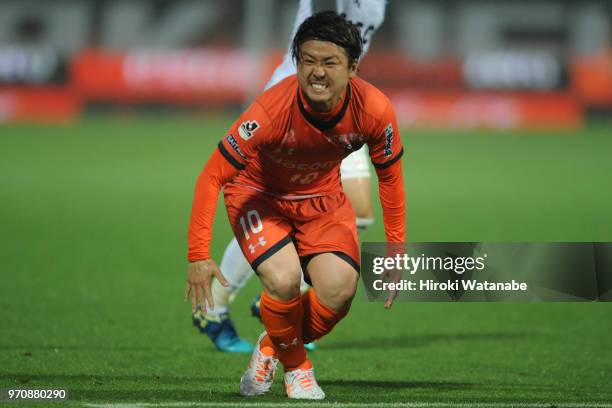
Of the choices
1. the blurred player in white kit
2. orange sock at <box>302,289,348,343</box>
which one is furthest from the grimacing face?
the blurred player in white kit

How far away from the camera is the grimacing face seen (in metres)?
5.11

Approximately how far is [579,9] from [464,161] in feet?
57.4

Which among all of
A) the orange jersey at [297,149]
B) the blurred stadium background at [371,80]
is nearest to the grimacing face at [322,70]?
the orange jersey at [297,149]

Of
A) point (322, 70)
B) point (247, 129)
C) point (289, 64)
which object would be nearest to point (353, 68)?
point (322, 70)

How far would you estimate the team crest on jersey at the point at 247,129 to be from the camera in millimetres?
5145

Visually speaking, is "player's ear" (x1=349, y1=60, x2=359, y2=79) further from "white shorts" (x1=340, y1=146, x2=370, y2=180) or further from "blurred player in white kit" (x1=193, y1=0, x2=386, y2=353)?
"white shorts" (x1=340, y1=146, x2=370, y2=180)

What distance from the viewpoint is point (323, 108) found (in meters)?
5.22

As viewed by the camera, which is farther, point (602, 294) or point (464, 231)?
point (464, 231)

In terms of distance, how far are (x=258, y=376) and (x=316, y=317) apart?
391mm

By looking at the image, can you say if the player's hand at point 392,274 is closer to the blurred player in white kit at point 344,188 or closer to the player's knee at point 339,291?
the player's knee at point 339,291

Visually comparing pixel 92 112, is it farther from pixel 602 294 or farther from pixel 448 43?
pixel 602 294

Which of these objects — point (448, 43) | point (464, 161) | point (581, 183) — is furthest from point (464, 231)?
point (448, 43)

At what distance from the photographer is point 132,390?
552 cm

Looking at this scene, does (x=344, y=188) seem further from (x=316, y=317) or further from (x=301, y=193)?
(x=316, y=317)
